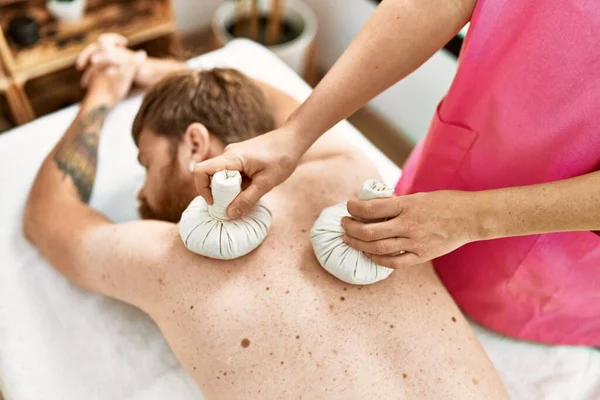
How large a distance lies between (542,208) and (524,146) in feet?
0.51

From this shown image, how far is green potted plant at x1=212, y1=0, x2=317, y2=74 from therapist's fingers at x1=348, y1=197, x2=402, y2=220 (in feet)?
4.63

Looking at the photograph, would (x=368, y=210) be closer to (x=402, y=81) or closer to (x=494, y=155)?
(x=494, y=155)

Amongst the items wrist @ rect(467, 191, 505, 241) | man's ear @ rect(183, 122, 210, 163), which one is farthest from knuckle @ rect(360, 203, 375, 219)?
man's ear @ rect(183, 122, 210, 163)

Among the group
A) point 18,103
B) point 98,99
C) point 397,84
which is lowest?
point 397,84

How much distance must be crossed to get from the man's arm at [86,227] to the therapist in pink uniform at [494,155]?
22 cm

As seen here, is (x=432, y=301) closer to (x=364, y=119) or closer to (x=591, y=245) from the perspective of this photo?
(x=591, y=245)

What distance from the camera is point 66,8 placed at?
1.77 metres

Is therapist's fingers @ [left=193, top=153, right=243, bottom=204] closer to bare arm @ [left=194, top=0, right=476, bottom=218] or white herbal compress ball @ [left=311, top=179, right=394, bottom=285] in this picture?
bare arm @ [left=194, top=0, right=476, bottom=218]

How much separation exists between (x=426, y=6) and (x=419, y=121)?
1266mm

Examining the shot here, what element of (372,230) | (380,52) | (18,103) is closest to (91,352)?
(372,230)

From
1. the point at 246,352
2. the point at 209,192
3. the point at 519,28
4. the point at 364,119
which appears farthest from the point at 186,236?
the point at 364,119

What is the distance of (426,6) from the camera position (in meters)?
0.85

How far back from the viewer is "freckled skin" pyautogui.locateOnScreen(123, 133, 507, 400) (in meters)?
0.82

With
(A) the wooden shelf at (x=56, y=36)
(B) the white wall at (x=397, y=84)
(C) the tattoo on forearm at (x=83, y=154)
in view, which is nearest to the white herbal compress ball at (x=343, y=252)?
(C) the tattoo on forearm at (x=83, y=154)
